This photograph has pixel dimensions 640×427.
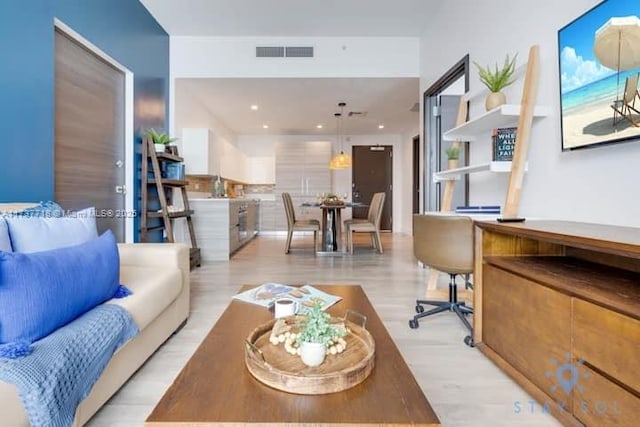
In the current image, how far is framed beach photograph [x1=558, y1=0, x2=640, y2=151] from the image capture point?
1.41 metres

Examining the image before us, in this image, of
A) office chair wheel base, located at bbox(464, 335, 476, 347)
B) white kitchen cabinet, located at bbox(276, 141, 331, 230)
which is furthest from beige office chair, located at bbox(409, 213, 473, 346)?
white kitchen cabinet, located at bbox(276, 141, 331, 230)

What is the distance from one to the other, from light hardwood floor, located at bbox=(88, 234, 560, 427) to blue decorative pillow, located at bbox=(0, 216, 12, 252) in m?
0.74

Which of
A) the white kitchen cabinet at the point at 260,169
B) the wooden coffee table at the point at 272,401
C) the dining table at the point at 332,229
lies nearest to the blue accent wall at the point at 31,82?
the wooden coffee table at the point at 272,401

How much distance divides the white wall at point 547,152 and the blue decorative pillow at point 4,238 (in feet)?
8.52

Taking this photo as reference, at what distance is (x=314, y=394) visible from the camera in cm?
83

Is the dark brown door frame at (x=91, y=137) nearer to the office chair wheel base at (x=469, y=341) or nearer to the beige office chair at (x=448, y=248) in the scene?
the beige office chair at (x=448, y=248)

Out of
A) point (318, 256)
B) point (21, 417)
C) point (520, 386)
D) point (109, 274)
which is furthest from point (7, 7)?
point (318, 256)

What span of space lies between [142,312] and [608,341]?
5.95ft

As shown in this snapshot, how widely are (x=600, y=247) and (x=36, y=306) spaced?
71.6 inches

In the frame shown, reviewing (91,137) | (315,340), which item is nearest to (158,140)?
(91,137)

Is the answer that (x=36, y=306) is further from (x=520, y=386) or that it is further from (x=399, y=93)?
(x=399, y=93)

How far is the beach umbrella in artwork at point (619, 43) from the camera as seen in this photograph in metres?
1.38

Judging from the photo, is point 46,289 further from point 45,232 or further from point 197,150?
point 197,150

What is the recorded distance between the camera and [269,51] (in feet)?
14.7
